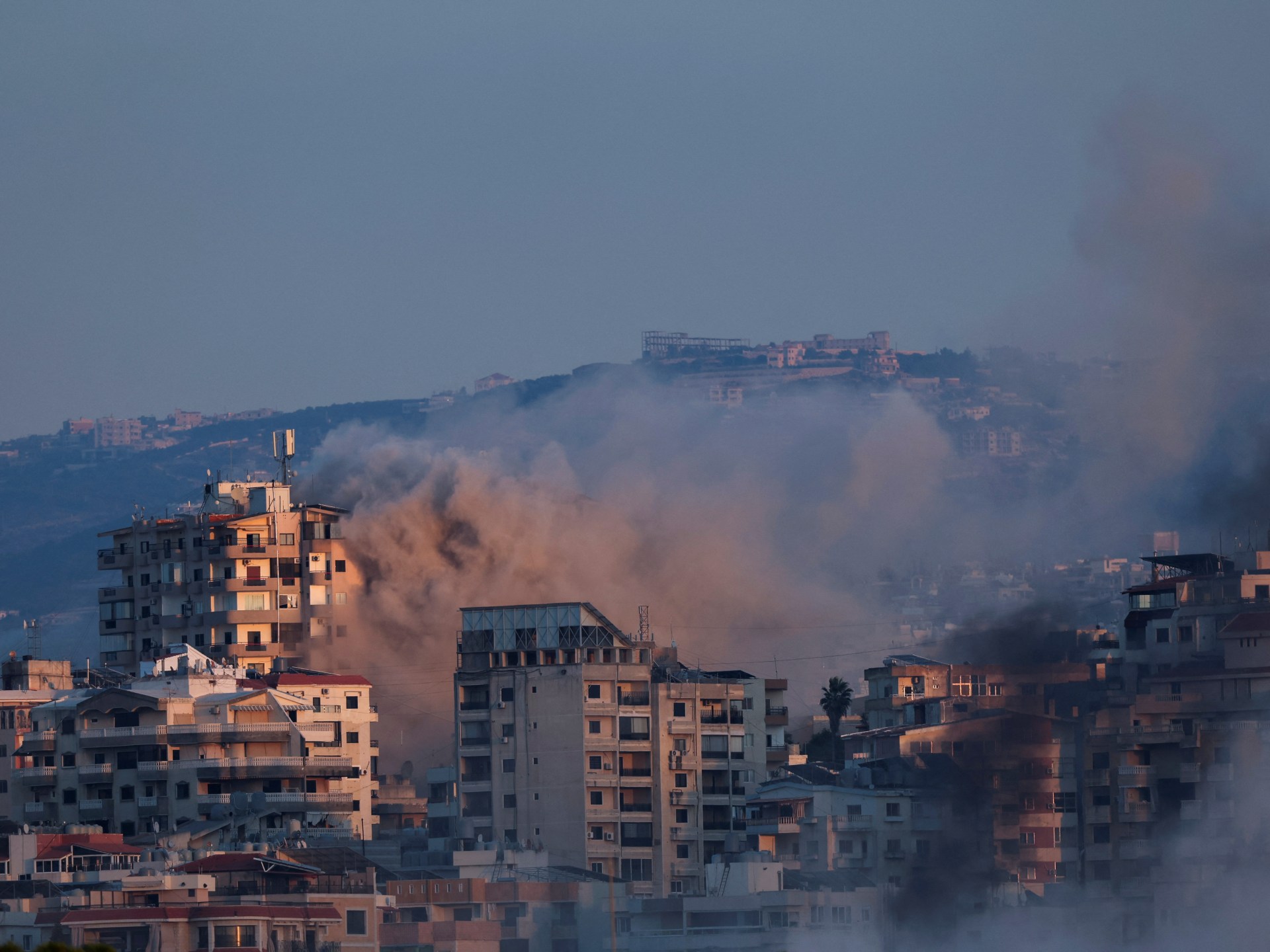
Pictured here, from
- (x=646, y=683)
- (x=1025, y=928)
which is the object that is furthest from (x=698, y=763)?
(x=1025, y=928)

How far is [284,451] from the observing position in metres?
141

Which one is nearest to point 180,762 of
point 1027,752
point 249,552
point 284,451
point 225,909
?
point 225,909

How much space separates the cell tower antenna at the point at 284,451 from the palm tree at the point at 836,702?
101 feet

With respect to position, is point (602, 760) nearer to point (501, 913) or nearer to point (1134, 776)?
point (501, 913)

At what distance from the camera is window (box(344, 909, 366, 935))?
71.7 m

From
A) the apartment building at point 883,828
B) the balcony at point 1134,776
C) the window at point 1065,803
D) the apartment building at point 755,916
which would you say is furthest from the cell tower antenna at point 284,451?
the apartment building at point 755,916

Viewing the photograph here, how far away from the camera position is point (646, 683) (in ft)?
313

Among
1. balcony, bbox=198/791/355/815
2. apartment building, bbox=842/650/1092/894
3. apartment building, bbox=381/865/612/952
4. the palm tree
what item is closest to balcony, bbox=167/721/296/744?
balcony, bbox=198/791/355/815

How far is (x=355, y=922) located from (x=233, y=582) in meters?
56.2

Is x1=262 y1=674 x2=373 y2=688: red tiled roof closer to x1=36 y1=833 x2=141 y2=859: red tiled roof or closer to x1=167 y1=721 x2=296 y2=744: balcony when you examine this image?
x1=167 y1=721 x2=296 y2=744: balcony

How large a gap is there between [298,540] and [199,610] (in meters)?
5.24

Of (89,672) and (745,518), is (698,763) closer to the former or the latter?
(89,672)

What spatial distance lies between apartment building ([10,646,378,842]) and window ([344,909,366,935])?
1481cm

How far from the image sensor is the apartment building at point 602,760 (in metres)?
93.1
